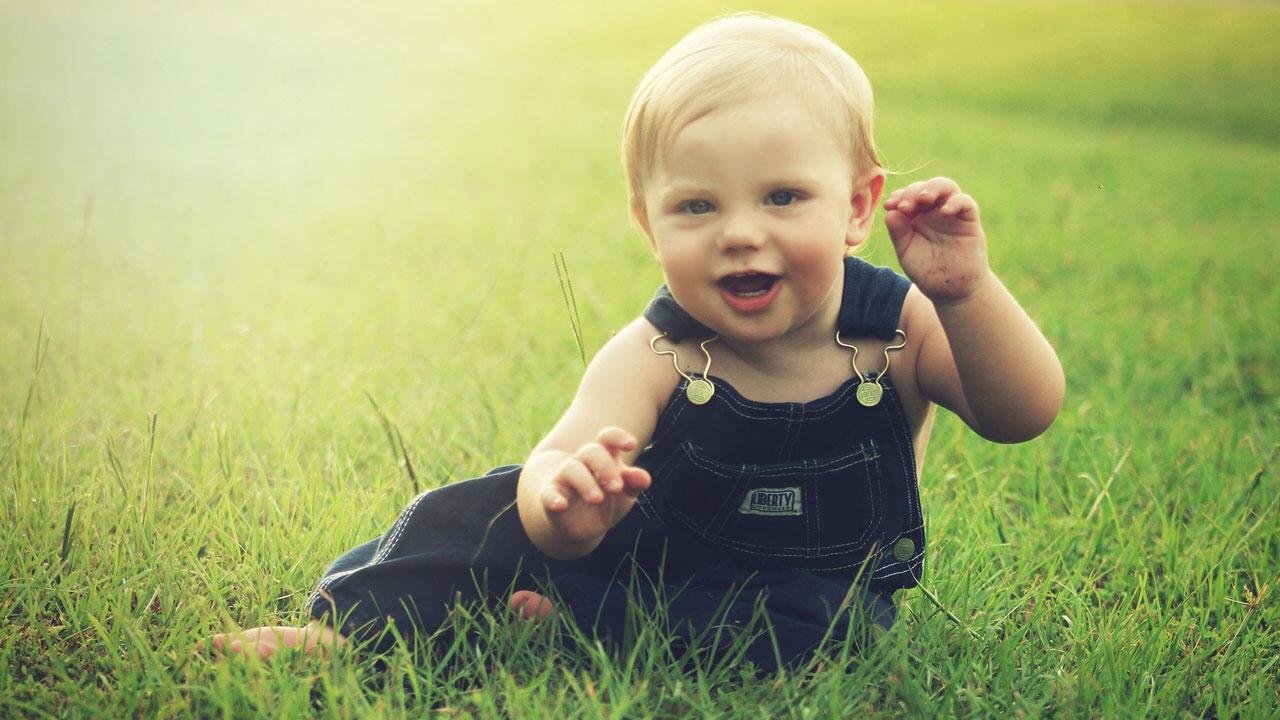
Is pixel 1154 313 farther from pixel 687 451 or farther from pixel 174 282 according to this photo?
pixel 174 282

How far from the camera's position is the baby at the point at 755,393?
1971 mm

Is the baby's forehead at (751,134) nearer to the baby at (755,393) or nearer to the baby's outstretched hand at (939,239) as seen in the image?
the baby at (755,393)

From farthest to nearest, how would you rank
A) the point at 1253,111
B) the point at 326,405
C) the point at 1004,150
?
the point at 1253,111 → the point at 1004,150 → the point at 326,405

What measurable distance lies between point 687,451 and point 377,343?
Result: 2.17 m

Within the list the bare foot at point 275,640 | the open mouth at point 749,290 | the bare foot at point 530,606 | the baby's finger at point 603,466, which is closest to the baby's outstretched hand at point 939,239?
the open mouth at point 749,290

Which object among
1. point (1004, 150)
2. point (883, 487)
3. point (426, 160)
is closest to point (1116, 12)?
point (1004, 150)

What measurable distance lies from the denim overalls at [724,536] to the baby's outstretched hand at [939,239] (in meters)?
0.24

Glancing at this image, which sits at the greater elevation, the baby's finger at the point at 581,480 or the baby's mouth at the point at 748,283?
the baby's mouth at the point at 748,283

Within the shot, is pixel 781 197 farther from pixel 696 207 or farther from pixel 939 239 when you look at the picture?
pixel 939 239

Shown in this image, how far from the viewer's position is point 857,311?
2.19 meters

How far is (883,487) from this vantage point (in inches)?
86.9

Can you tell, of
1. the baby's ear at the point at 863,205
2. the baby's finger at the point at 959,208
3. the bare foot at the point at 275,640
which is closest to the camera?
the baby's finger at the point at 959,208

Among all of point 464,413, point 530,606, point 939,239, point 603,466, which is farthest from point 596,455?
point 464,413

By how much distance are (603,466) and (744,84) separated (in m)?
0.70
